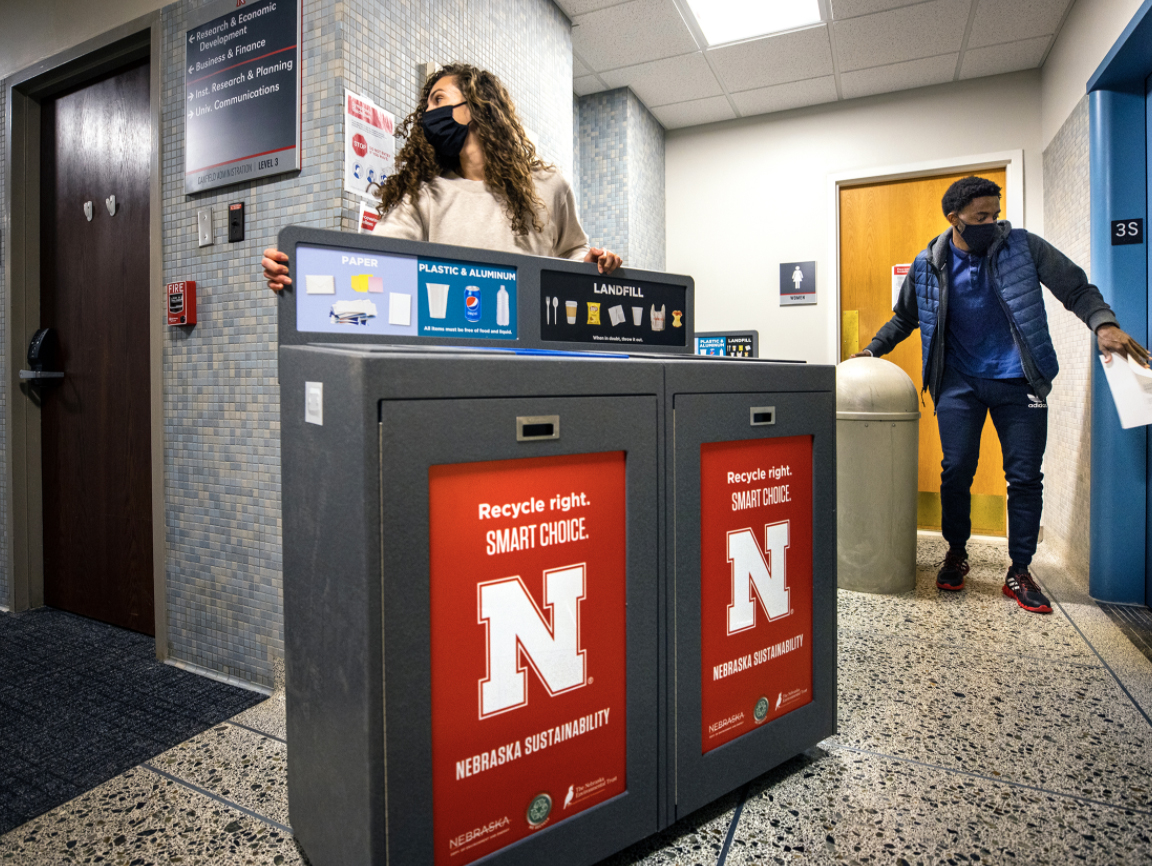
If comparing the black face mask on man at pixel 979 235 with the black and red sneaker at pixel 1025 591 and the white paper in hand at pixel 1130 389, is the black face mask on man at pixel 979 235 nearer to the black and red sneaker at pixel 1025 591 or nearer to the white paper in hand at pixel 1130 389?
the white paper in hand at pixel 1130 389

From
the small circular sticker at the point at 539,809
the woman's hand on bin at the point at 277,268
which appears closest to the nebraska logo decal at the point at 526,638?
the small circular sticker at the point at 539,809

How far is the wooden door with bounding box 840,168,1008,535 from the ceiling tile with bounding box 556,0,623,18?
1780 millimetres

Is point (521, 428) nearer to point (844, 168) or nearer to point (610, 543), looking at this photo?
point (610, 543)

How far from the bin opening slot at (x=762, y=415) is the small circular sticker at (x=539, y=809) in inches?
27.7

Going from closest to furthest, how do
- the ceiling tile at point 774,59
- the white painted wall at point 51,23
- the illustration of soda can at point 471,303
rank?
the illustration of soda can at point 471,303 → the white painted wall at point 51,23 → the ceiling tile at point 774,59

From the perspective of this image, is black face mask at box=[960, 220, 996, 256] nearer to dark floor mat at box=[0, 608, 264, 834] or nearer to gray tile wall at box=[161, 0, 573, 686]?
gray tile wall at box=[161, 0, 573, 686]

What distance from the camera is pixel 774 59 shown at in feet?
10.8

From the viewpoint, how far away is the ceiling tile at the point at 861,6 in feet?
9.30

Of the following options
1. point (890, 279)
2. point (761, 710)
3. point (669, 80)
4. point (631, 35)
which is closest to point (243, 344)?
point (761, 710)

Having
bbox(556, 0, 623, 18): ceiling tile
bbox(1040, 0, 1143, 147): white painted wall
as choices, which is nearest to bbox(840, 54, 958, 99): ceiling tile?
bbox(1040, 0, 1143, 147): white painted wall

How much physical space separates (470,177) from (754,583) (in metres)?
1.11

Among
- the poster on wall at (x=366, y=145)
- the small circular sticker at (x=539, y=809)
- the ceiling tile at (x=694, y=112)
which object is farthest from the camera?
the ceiling tile at (x=694, y=112)

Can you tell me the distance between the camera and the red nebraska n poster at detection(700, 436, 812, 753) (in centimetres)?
114

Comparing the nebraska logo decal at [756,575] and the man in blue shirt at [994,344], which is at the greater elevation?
the man in blue shirt at [994,344]
